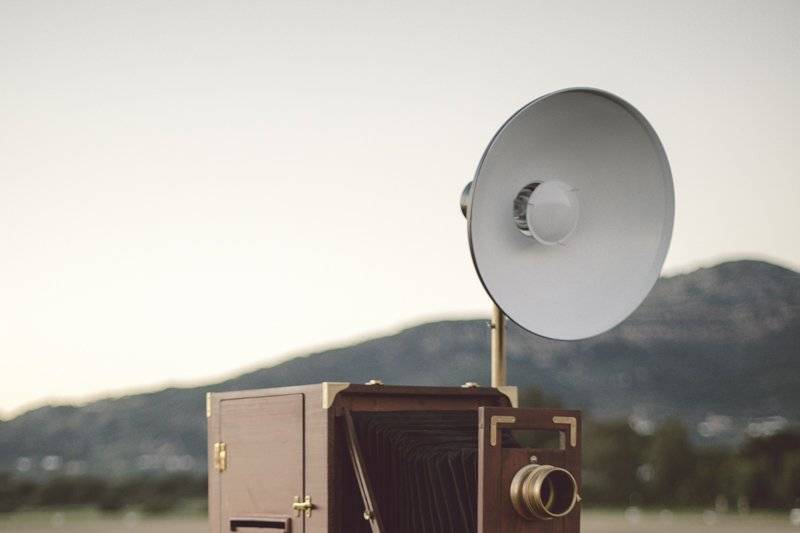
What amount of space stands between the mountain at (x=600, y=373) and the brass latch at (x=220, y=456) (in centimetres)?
857

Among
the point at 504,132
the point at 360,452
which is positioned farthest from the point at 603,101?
the point at 360,452

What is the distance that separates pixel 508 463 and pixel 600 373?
44.0ft

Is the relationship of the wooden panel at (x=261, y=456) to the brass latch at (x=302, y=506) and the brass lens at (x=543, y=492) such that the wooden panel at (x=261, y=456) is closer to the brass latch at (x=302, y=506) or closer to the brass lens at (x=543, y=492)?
the brass latch at (x=302, y=506)

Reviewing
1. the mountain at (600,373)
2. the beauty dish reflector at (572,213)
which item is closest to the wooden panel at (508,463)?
the beauty dish reflector at (572,213)

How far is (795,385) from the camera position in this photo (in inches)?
624

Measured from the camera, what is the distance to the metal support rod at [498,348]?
13.7 feet

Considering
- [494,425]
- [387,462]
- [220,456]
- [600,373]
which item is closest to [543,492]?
[494,425]

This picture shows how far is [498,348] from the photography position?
4.22 meters

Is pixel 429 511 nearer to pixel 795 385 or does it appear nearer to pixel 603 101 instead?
pixel 603 101

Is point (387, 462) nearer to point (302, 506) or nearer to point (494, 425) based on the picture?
point (302, 506)

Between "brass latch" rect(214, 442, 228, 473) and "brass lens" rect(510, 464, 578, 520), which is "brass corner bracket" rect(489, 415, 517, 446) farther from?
"brass latch" rect(214, 442, 228, 473)

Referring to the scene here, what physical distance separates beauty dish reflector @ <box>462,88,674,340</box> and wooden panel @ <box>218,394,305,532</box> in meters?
0.89

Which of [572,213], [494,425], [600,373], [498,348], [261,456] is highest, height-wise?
[572,213]

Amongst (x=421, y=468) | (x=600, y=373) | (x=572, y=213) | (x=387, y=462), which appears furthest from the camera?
(x=600, y=373)
